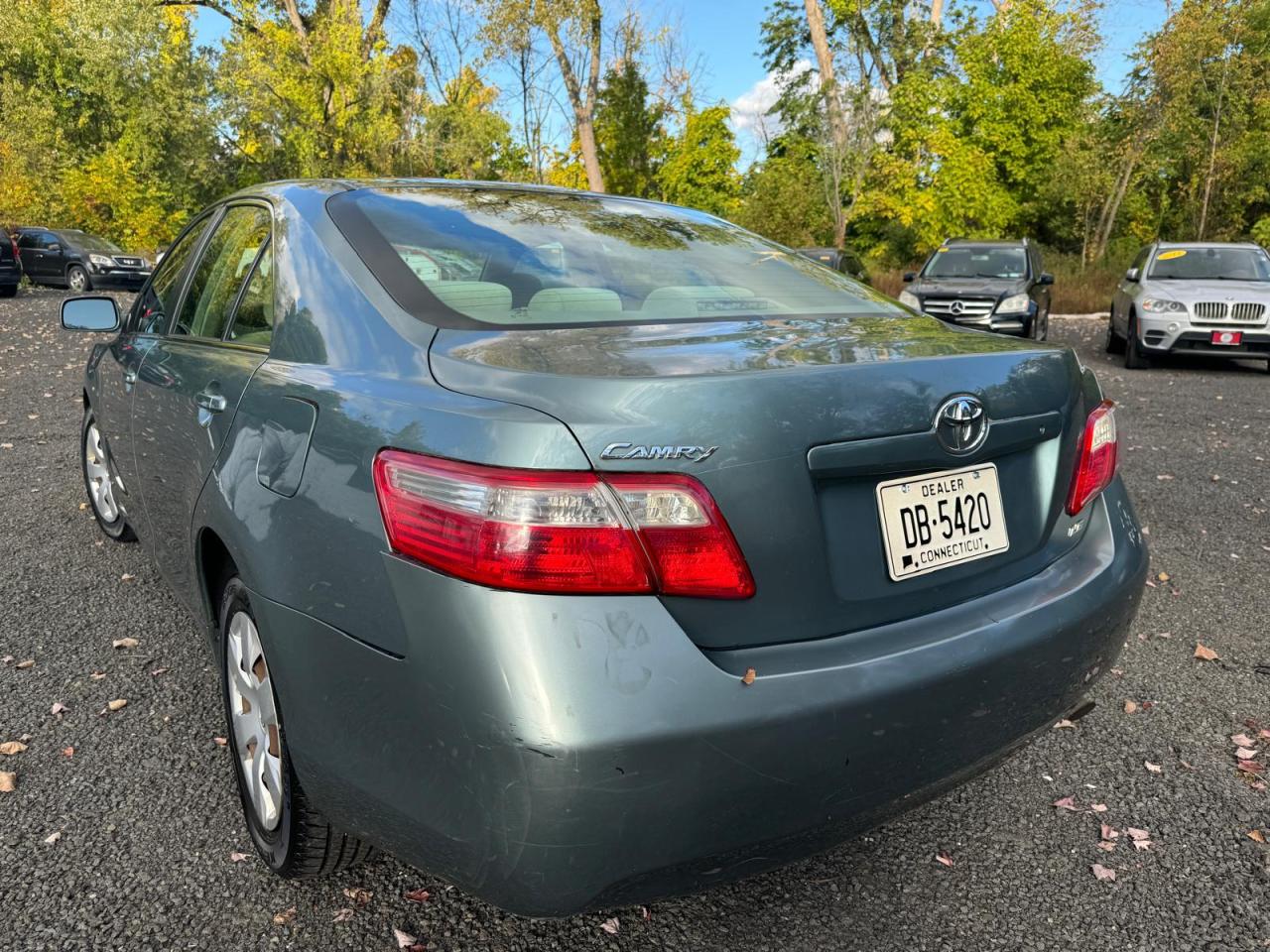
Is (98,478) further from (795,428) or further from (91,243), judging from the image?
(91,243)

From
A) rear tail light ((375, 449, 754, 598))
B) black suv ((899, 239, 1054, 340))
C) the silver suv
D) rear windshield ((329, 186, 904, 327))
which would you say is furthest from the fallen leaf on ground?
black suv ((899, 239, 1054, 340))

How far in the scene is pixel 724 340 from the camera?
188 centimetres

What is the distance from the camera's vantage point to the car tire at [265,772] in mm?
2010

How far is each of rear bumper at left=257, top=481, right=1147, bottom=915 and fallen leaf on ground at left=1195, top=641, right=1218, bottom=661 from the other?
2.18 m

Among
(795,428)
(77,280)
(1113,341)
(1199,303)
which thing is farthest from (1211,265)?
(77,280)

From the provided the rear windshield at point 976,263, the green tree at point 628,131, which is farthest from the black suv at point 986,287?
the green tree at point 628,131

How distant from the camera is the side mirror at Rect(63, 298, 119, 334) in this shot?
3.78 metres

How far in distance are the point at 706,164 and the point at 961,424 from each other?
110 ft

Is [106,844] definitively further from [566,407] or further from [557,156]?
[557,156]

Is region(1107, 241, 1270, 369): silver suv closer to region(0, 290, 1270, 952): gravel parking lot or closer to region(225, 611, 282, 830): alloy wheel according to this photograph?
region(0, 290, 1270, 952): gravel parking lot

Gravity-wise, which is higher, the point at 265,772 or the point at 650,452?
the point at 650,452

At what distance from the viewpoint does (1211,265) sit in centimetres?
1211

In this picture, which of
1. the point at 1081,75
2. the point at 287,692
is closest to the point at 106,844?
the point at 287,692

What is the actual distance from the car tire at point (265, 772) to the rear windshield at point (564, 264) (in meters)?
0.80
